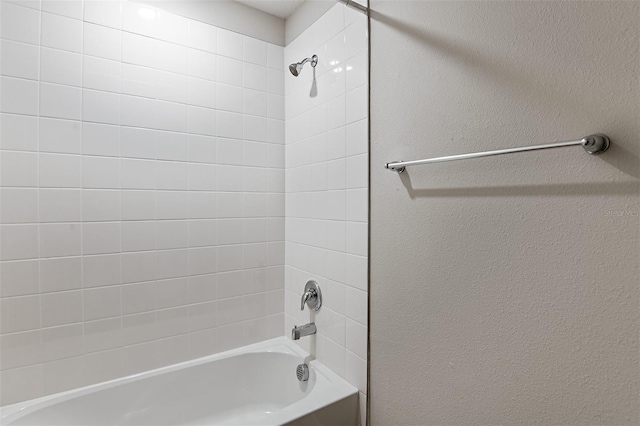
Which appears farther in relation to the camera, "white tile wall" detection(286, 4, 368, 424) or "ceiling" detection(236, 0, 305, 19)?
→ "ceiling" detection(236, 0, 305, 19)

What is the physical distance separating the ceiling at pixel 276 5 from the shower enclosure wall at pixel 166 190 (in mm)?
188

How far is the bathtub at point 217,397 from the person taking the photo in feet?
4.44

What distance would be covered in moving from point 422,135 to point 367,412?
1142 millimetres

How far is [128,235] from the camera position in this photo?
5.10ft

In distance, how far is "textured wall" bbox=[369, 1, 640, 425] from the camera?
2.40 ft

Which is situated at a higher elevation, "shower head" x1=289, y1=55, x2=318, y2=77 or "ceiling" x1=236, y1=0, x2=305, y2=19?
"ceiling" x1=236, y1=0, x2=305, y2=19

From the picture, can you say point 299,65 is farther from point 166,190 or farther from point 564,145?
point 564,145

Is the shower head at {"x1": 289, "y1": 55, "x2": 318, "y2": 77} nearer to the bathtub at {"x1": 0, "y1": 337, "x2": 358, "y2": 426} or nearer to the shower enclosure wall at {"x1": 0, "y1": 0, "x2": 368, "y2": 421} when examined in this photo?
the shower enclosure wall at {"x1": 0, "y1": 0, "x2": 368, "y2": 421}

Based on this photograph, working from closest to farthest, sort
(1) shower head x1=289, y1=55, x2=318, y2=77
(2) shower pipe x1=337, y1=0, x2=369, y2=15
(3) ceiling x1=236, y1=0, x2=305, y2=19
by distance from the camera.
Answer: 1. (2) shower pipe x1=337, y1=0, x2=369, y2=15
2. (1) shower head x1=289, y1=55, x2=318, y2=77
3. (3) ceiling x1=236, y1=0, x2=305, y2=19

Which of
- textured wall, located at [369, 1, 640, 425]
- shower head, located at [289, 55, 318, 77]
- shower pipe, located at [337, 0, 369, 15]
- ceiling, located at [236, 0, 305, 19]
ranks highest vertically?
ceiling, located at [236, 0, 305, 19]

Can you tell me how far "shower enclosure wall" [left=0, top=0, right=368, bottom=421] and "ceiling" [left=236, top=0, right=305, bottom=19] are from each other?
19cm

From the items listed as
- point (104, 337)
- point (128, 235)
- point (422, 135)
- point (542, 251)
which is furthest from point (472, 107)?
point (104, 337)

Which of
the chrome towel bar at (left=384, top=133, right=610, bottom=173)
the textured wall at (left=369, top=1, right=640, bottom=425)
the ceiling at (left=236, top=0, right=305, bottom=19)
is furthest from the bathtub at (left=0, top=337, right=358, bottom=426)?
the ceiling at (left=236, top=0, right=305, bottom=19)

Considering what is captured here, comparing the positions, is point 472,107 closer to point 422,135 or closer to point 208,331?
point 422,135
